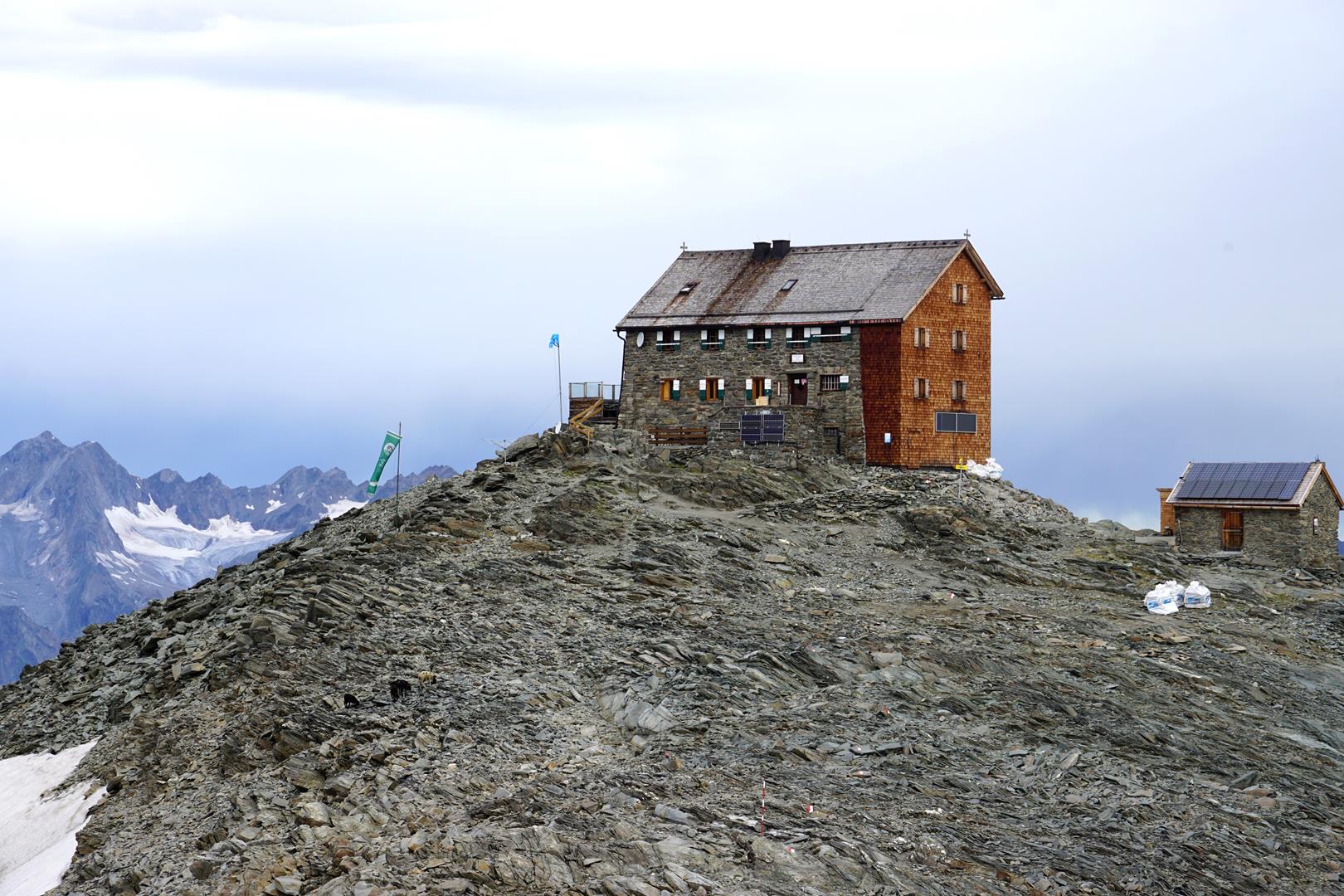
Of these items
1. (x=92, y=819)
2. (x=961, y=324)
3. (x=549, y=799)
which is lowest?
(x=92, y=819)

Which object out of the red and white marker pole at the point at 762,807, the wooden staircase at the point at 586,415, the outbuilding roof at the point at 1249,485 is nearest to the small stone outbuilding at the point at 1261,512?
the outbuilding roof at the point at 1249,485

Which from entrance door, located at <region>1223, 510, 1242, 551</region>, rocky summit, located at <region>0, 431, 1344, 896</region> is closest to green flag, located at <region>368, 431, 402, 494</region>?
rocky summit, located at <region>0, 431, 1344, 896</region>

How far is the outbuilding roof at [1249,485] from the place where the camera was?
5750 centimetres

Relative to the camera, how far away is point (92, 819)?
99.3 feet

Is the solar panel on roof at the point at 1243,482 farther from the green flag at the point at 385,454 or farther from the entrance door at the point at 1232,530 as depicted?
the green flag at the point at 385,454

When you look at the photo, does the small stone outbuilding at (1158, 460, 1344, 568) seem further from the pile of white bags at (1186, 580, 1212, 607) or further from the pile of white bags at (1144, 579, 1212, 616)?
the pile of white bags at (1186, 580, 1212, 607)

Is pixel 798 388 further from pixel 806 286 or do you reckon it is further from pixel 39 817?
pixel 39 817

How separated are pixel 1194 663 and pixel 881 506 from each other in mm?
20198

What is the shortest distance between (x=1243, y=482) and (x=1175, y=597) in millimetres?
12941

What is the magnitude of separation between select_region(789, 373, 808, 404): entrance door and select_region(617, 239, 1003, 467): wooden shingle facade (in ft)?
0.27

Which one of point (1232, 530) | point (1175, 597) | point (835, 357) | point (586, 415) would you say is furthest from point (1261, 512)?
point (586, 415)

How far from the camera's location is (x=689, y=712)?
30.9 metres

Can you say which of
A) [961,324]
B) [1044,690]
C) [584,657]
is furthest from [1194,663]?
[961,324]

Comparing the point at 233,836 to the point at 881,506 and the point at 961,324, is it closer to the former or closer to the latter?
the point at 881,506
